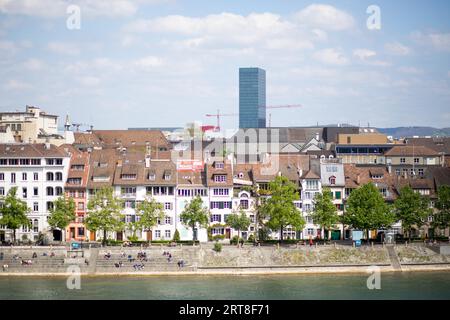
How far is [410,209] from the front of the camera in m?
98.6

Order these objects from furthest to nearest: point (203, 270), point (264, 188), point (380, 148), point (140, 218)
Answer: point (380, 148) → point (264, 188) → point (140, 218) → point (203, 270)

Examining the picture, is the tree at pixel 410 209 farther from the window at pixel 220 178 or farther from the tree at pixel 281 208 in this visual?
the window at pixel 220 178

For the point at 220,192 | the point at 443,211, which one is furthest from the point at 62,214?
the point at 443,211

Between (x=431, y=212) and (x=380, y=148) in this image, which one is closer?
(x=431, y=212)

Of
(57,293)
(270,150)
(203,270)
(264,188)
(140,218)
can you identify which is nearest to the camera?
(57,293)

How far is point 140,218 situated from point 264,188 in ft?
56.8

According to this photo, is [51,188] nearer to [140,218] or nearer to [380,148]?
[140,218]

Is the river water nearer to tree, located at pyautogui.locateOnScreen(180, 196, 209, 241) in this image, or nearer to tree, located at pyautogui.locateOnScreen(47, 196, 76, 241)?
tree, located at pyautogui.locateOnScreen(180, 196, 209, 241)

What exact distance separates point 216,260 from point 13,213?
26.7m

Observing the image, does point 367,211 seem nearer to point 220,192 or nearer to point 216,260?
point 220,192

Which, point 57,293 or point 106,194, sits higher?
point 106,194

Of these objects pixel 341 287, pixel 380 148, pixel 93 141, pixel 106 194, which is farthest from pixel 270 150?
pixel 341 287

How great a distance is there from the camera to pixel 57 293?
258ft

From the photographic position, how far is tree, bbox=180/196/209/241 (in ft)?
321
